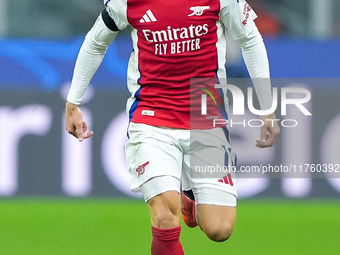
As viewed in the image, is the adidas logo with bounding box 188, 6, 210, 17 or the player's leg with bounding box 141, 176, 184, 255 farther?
the adidas logo with bounding box 188, 6, 210, 17

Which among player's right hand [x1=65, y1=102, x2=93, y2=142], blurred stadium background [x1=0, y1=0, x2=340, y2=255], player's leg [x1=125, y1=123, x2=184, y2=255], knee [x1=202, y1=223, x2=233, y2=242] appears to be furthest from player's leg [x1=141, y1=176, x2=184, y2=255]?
blurred stadium background [x1=0, y1=0, x2=340, y2=255]

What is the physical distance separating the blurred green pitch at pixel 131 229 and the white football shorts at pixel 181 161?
1006mm

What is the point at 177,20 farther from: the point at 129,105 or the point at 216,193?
the point at 216,193

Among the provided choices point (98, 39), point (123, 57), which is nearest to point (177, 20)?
point (98, 39)

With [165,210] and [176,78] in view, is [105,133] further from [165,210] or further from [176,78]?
[165,210]

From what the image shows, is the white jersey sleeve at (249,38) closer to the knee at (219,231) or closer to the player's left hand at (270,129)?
the player's left hand at (270,129)

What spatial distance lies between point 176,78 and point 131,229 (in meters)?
2.08

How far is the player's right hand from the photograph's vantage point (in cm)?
341

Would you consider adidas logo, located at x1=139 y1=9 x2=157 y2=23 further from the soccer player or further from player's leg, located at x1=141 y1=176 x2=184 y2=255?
player's leg, located at x1=141 y1=176 x2=184 y2=255

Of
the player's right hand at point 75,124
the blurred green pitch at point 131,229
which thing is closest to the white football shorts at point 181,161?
the player's right hand at point 75,124

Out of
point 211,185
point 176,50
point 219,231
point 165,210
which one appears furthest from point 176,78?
point 219,231

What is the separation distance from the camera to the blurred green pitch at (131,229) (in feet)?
14.4

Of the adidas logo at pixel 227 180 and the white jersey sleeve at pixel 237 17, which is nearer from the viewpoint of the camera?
the white jersey sleeve at pixel 237 17

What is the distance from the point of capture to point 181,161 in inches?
130
